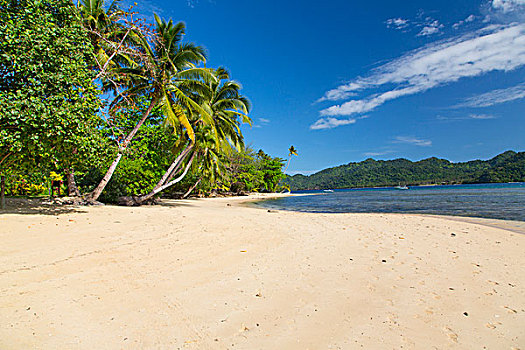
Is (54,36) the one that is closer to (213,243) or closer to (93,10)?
(213,243)

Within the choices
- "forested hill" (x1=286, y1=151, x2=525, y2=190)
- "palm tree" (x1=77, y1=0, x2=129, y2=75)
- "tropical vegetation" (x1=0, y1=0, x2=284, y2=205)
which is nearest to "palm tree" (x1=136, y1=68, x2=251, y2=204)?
"tropical vegetation" (x1=0, y1=0, x2=284, y2=205)

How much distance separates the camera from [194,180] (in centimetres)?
2572

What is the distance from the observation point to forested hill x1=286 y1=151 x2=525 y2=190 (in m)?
89.6

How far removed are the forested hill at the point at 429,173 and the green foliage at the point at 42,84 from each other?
115 metres

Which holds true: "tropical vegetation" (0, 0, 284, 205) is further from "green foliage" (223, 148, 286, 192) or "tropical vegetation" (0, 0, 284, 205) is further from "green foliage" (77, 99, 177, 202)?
"green foliage" (223, 148, 286, 192)

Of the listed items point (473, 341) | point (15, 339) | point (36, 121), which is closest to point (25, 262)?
point (15, 339)

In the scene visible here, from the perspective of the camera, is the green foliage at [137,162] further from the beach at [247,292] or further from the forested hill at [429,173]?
the forested hill at [429,173]

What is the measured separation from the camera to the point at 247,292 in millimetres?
3215

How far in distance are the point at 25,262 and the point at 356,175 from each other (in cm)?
15314

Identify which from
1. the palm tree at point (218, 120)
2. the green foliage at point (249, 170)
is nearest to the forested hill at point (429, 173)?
the green foliage at point (249, 170)

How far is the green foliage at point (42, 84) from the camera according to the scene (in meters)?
5.56

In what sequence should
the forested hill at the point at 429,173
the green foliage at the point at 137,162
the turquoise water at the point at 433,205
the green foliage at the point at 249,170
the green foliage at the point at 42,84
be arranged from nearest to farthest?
the green foliage at the point at 42,84 < the green foliage at the point at 137,162 < the turquoise water at the point at 433,205 < the green foliage at the point at 249,170 < the forested hill at the point at 429,173

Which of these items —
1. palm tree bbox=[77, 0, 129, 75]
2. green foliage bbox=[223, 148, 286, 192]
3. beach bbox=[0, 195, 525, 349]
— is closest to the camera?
beach bbox=[0, 195, 525, 349]

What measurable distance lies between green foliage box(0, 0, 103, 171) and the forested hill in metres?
115
